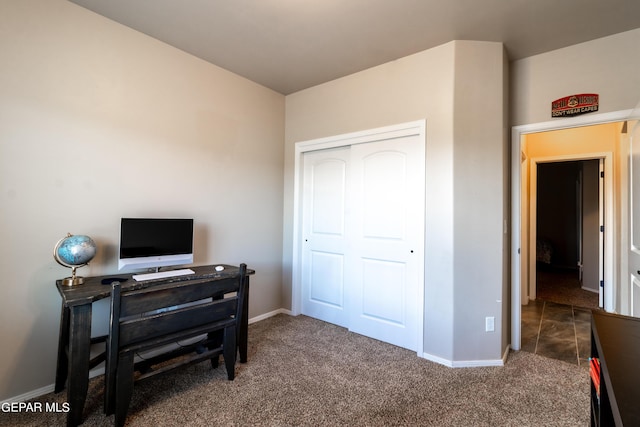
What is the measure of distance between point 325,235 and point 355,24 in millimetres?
2079

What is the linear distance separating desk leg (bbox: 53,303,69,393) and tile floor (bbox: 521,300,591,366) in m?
3.72

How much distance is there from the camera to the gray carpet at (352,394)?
1.78 meters

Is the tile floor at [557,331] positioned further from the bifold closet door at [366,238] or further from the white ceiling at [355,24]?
the white ceiling at [355,24]

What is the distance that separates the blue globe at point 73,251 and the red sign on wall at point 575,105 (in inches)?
148

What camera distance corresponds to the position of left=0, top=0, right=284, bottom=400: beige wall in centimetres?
189

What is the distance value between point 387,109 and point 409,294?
1.79 m

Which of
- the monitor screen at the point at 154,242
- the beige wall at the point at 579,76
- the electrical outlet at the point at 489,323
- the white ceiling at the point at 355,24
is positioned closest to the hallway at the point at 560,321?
the electrical outlet at the point at 489,323

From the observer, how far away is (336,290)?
10.9 ft

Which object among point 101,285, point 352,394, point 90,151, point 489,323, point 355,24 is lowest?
point 352,394

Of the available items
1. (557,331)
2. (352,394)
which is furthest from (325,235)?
(557,331)

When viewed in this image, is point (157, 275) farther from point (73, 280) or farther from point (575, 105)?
point (575, 105)

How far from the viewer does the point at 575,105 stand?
2.43 metres

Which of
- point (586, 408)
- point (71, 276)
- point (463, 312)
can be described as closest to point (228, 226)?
point (71, 276)

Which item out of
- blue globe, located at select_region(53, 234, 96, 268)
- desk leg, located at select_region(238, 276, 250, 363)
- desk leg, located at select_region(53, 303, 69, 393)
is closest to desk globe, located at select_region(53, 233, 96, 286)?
blue globe, located at select_region(53, 234, 96, 268)
